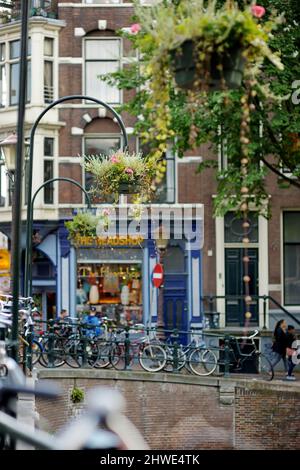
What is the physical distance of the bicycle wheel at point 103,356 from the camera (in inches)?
877

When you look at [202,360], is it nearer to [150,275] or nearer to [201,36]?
[150,275]

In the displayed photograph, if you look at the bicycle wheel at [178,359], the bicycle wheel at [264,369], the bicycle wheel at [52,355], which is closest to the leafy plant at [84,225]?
the bicycle wheel at [52,355]

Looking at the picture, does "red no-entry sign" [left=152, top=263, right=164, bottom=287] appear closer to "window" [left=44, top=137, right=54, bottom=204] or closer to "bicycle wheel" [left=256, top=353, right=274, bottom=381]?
"window" [left=44, top=137, right=54, bottom=204]

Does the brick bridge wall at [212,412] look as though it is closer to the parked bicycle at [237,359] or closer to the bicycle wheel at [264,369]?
the parked bicycle at [237,359]

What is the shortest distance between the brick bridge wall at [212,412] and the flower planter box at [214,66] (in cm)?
1523

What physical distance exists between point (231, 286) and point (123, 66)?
6.25 m

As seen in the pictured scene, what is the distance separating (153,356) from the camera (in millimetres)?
23031

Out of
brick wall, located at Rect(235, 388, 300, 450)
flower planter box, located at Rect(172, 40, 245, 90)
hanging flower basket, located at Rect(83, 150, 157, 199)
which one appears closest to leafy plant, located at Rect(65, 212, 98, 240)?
brick wall, located at Rect(235, 388, 300, 450)

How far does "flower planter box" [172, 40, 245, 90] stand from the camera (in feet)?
24.3

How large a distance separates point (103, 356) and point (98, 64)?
10371mm

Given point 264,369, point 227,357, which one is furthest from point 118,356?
point 264,369

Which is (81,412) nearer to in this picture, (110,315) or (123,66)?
(110,315)

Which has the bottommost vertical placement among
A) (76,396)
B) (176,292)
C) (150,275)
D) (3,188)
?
(76,396)
